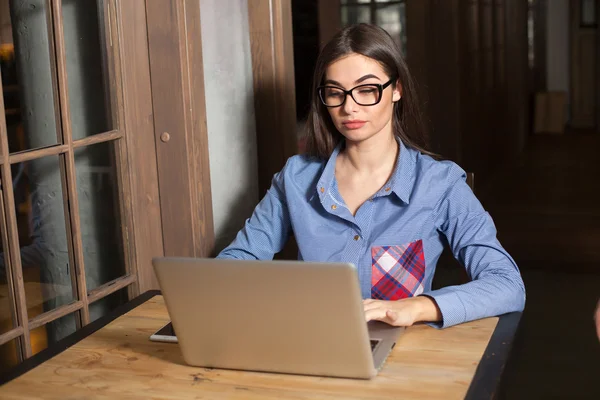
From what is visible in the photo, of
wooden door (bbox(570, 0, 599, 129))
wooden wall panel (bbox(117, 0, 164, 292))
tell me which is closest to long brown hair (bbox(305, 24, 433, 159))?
wooden wall panel (bbox(117, 0, 164, 292))

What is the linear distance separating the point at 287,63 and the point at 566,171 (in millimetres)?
2766

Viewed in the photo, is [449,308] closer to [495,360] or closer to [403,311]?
[403,311]

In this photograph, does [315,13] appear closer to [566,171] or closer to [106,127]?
[566,171]

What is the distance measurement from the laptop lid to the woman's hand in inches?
8.8

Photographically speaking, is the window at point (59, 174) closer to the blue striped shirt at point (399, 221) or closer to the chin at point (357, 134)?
the blue striped shirt at point (399, 221)

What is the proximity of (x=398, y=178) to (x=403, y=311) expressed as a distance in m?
0.46

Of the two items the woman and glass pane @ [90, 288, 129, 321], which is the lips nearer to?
the woman

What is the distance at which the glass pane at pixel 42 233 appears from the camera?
6.86ft

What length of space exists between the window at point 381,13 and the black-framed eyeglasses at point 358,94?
3326 mm

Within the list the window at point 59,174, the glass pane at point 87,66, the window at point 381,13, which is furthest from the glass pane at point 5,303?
the window at point 381,13

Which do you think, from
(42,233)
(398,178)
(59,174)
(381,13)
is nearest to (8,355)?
(42,233)

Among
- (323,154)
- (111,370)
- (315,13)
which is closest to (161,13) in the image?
(323,154)

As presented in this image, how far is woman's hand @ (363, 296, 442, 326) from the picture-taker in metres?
1.76

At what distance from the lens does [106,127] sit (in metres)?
2.35
